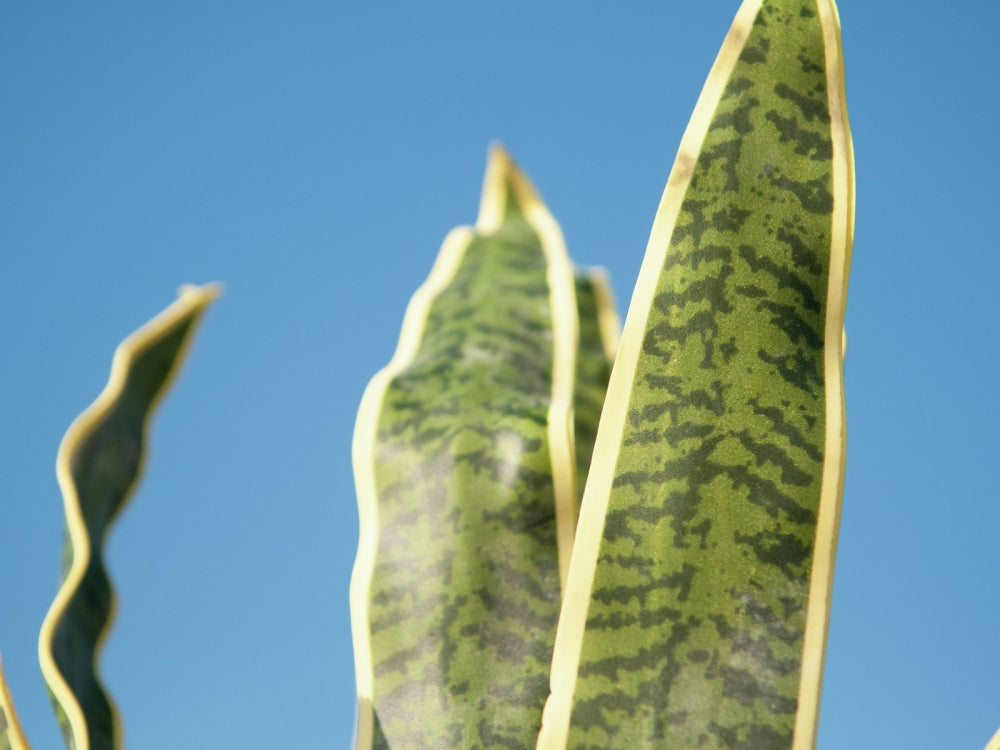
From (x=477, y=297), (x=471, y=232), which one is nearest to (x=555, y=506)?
(x=477, y=297)

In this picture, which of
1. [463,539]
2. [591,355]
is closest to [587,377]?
[591,355]

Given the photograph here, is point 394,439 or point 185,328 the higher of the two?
point 185,328

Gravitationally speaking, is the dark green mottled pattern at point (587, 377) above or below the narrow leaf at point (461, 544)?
above

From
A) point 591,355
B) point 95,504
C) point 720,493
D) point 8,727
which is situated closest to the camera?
point 720,493

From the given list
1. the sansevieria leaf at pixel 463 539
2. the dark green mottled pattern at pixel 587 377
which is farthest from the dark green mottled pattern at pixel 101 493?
the dark green mottled pattern at pixel 587 377

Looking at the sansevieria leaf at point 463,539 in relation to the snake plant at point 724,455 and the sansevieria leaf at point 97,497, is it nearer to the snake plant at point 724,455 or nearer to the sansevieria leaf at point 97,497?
the snake plant at point 724,455

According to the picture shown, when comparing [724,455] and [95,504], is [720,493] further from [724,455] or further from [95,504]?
[95,504]

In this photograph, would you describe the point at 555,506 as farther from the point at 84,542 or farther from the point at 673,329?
the point at 84,542
